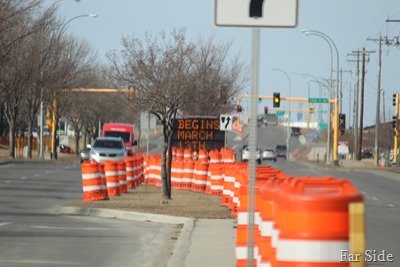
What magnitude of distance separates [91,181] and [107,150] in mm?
23042

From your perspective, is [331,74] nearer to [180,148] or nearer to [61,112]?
[61,112]

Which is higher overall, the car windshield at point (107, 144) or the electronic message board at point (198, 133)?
the electronic message board at point (198, 133)

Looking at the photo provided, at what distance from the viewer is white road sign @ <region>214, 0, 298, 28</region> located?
31.5ft

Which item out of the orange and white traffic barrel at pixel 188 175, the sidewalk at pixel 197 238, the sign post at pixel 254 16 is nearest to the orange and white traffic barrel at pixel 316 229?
the sign post at pixel 254 16

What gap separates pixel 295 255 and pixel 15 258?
9057 mm

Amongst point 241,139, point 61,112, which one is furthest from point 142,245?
point 241,139

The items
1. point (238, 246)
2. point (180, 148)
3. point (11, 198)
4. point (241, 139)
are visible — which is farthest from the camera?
point (241, 139)

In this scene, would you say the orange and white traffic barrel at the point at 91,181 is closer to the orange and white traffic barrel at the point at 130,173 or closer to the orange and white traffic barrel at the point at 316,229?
the orange and white traffic barrel at the point at 130,173

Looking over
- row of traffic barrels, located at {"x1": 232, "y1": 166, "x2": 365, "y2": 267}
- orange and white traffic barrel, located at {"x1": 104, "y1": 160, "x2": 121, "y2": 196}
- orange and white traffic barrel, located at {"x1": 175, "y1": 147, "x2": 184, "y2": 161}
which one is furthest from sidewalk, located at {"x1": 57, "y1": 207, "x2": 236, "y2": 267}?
orange and white traffic barrel, located at {"x1": 175, "y1": 147, "x2": 184, "y2": 161}

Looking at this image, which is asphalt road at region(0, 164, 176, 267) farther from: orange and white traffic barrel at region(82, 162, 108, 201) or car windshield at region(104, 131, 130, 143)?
car windshield at region(104, 131, 130, 143)

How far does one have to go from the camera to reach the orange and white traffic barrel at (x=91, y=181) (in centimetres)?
2864

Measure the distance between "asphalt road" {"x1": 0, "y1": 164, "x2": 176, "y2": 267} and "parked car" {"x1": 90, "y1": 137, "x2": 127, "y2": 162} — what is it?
20.7 m

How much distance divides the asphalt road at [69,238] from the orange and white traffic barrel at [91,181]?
2.67 ft

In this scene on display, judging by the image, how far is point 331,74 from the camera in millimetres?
79750
